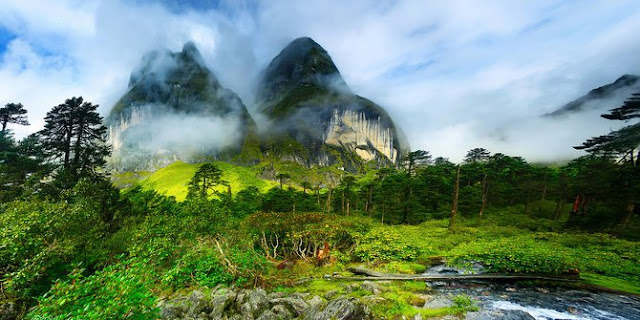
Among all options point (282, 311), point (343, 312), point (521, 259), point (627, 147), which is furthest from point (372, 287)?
point (627, 147)

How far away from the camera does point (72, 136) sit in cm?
3266

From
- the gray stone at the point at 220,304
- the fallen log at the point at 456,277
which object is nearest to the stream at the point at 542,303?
the fallen log at the point at 456,277

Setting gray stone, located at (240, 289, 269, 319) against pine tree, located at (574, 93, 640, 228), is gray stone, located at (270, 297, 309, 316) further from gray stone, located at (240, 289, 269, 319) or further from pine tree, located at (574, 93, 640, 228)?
pine tree, located at (574, 93, 640, 228)

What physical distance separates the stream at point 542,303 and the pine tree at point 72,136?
39197 millimetres

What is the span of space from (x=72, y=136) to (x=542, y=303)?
47.2 meters

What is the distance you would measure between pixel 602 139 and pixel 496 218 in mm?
25331

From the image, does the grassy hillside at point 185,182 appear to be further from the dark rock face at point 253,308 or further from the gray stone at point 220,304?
the dark rock face at point 253,308

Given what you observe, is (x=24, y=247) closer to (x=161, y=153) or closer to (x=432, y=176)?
(x=432, y=176)

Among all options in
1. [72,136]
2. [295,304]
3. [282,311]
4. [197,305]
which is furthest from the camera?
[72,136]

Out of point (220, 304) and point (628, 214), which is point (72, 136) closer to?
point (220, 304)

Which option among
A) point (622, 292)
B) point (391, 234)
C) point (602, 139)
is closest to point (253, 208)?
point (391, 234)

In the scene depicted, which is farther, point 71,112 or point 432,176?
point 432,176

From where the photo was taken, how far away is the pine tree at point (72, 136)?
31411 millimetres

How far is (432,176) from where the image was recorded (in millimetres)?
70938
